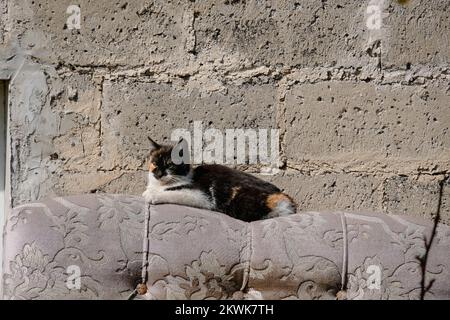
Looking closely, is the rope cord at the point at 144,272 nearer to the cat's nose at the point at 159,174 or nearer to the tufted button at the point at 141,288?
the tufted button at the point at 141,288

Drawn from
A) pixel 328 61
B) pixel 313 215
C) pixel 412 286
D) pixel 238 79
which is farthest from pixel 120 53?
pixel 412 286

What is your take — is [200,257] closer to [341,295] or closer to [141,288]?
[141,288]

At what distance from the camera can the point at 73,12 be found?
3494mm

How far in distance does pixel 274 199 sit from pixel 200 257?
0.49 m

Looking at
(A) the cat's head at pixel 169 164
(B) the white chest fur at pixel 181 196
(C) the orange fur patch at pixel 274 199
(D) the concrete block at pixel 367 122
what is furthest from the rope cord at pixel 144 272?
(D) the concrete block at pixel 367 122

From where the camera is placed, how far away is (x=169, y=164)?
129 inches

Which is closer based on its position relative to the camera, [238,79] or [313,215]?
[313,215]

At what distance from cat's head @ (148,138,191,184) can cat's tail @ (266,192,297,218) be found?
312 millimetres

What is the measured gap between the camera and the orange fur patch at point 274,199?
322 cm

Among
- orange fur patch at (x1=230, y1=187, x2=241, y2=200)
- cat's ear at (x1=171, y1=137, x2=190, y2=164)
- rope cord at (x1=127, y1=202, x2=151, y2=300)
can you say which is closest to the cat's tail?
orange fur patch at (x1=230, y1=187, x2=241, y2=200)

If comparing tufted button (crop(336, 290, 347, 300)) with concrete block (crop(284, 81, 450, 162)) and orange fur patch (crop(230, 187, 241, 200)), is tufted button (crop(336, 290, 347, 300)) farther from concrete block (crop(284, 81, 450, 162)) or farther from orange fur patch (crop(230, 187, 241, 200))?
concrete block (crop(284, 81, 450, 162))

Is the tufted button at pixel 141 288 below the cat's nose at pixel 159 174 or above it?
below

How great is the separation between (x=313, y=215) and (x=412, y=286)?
40 cm

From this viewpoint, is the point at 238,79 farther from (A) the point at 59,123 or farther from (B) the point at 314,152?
(A) the point at 59,123
